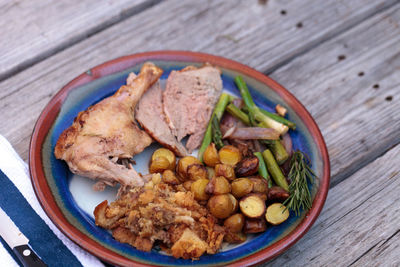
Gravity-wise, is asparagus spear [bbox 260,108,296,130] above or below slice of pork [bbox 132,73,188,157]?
below

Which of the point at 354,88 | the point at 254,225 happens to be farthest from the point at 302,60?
the point at 254,225

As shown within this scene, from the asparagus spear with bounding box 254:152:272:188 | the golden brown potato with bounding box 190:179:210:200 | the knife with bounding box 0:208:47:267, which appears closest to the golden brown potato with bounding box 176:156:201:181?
Result: the golden brown potato with bounding box 190:179:210:200

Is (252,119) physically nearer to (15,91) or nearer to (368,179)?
(368,179)

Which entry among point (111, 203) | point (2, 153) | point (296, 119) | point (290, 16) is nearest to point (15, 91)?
point (2, 153)

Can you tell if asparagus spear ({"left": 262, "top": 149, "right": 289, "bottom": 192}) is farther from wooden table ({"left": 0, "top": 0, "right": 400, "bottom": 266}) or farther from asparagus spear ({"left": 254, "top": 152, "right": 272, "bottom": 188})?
wooden table ({"left": 0, "top": 0, "right": 400, "bottom": 266})

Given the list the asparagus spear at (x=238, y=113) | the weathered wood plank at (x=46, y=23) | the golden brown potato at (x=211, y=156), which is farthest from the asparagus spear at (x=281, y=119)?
the weathered wood plank at (x=46, y=23)

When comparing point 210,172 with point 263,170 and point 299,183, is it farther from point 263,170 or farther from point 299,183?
point 299,183

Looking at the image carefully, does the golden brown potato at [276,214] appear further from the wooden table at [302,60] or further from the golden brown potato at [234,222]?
the wooden table at [302,60]
